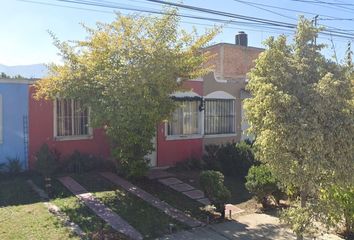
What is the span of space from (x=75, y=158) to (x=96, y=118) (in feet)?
8.94

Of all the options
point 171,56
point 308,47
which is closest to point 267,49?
point 308,47

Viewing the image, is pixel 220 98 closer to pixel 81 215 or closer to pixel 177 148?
pixel 177 148

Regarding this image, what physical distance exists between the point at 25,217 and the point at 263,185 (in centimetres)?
530

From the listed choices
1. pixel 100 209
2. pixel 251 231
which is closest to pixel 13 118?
pixel 100 209

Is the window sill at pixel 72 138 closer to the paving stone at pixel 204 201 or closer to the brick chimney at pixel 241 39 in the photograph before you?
the paving stone at pixel 204 201

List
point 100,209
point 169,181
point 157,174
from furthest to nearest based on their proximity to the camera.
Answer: point 157,174 < point 169,181 < point 100,209

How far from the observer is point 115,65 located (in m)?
10.0

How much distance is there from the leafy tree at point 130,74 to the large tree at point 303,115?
3.80 m

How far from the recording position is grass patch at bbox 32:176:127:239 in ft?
25.0

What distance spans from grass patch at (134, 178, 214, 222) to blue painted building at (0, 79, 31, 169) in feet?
11.6

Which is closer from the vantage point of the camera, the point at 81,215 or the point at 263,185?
the point at 81,215

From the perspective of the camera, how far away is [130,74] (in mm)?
9453

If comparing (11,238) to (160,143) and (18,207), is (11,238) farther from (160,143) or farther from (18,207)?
(160,143)

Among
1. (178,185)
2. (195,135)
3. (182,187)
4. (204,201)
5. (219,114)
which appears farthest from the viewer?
(219,114)
